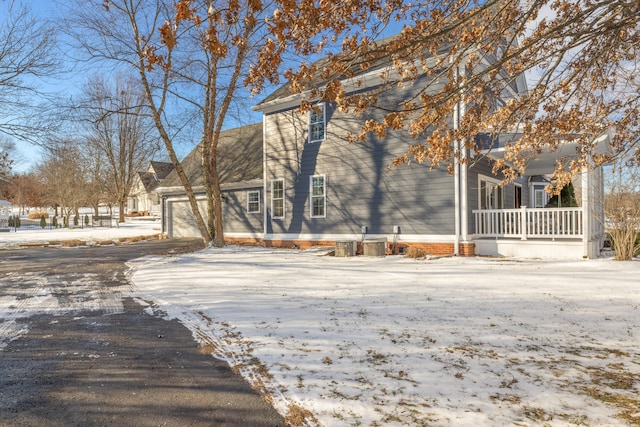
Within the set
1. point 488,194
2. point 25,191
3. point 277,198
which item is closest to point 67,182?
point 277,198

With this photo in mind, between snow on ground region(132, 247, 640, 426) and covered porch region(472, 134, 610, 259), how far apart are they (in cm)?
263

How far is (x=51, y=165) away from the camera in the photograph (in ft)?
115

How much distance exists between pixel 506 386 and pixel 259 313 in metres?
3.14

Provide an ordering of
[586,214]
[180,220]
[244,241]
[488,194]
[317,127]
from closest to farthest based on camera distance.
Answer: [586,214] → [488,194] → [317,127] → [244,241] → [180,220]

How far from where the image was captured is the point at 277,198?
15734 millimetres

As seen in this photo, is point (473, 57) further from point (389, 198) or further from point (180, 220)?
point (180, 220)

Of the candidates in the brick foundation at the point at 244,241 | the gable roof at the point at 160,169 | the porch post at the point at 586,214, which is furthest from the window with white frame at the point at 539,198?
the gable roof at the point at 160,169

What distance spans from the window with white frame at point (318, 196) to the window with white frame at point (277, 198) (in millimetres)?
1622

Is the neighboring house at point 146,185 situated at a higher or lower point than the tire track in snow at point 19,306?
higher

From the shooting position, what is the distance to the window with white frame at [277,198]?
51.2 feet

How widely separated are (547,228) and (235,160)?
13710 mm

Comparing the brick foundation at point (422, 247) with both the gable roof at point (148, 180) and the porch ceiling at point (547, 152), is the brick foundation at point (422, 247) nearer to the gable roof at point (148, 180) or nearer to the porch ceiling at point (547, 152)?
the porch ceiling at point (547, 152)

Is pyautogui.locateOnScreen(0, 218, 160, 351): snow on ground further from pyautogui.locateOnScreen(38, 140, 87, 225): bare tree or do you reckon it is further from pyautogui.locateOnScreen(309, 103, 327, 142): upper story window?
pyautogui.locateOnScreen(38, 140, 87, 225): bare tree

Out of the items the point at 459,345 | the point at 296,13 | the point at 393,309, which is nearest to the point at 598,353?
the point at 459,345
